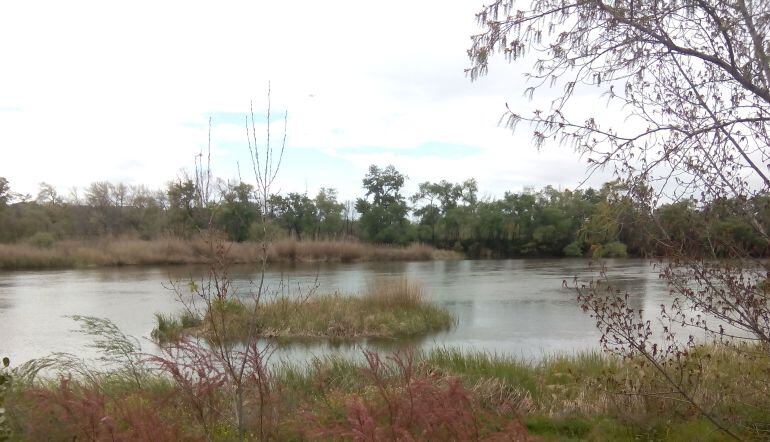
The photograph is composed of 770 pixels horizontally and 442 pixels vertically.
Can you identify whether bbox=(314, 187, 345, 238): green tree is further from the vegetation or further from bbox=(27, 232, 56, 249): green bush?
bbox=(27, 232, 56, 249): green bush

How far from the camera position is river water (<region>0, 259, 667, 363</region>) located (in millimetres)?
13836

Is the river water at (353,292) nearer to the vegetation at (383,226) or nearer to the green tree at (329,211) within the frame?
the vegetation at (383,226)

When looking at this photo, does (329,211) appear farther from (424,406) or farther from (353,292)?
(424,406)

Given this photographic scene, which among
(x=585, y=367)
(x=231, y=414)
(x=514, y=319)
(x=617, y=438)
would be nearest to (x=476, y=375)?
(x=585, y=367)

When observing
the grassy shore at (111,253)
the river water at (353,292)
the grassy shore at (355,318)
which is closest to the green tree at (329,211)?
the grassy shore at (111,253)

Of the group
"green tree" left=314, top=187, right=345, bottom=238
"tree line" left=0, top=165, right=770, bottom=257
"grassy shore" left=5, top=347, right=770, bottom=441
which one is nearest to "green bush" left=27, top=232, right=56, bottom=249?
"tree line" left=0, top=165, right=770, bottom=257

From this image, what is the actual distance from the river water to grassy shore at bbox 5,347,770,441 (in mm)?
1764

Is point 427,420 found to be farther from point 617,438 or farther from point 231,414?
point 617,438

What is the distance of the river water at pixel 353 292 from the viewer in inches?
545

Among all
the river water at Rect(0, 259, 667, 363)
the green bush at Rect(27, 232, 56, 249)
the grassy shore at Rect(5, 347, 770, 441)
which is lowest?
the river water at Rect(0, 259, 667, 363)

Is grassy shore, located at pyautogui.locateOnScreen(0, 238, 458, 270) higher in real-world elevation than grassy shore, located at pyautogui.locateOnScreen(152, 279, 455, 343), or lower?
higher

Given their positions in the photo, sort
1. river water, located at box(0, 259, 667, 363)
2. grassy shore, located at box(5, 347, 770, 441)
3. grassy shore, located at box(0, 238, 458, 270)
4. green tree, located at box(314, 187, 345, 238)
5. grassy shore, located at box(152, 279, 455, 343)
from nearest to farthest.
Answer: grassy shore, located at box(5, 347, 770, 441)
river water, located at box(0, 259, 667, 363)
grassy shore, located at box(152, 279, 455, 343)
grassy shore, located at box(0, 238, 458, 270)
green tree, located at box(314, 187, 345, 238)

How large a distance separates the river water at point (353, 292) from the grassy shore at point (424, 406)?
176cm

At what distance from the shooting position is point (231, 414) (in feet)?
15.7
